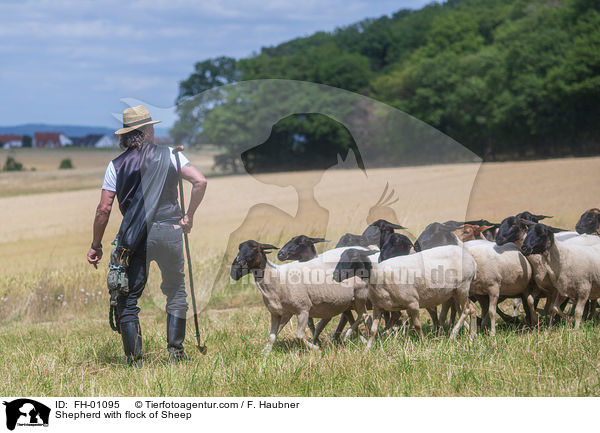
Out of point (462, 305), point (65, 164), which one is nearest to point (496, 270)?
point (462, 305)

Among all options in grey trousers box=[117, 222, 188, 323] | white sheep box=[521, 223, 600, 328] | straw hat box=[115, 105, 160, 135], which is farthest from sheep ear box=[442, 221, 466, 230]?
straw hat box=[115, 105, 160, 135]

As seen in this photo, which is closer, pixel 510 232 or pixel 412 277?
pixel 412 277

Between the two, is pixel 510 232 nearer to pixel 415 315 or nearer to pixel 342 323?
pixel 415 315

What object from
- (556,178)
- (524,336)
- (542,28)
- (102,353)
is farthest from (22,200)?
(542,28)

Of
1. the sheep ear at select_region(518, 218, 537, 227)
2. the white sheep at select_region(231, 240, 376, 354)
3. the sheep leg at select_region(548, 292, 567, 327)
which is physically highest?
the sheep ear at select_region(518, 218, 537, 227)

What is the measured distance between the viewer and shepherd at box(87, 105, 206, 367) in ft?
21.9

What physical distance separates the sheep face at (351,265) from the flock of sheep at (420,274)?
0.01m

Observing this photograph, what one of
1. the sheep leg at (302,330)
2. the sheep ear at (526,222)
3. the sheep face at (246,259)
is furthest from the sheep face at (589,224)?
the sheep face at (246,259)

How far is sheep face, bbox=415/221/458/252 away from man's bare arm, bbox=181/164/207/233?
9.73ft

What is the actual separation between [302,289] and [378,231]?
1494 mm

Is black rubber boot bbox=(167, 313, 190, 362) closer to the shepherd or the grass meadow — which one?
the grass meadow
